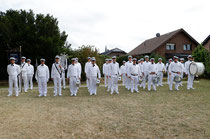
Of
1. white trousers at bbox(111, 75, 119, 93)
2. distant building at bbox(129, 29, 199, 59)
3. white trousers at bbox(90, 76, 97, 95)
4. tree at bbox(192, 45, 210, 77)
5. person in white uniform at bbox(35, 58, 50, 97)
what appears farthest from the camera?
distant building at bbox(129, 29, 199, 59)

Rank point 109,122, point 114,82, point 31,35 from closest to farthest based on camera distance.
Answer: point 109,122 < point 114,82 < point 31,35

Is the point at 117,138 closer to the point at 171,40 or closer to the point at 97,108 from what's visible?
the point at 97,108

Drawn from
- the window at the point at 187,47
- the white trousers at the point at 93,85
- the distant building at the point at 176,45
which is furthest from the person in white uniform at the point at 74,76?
the window at the point at 187,47

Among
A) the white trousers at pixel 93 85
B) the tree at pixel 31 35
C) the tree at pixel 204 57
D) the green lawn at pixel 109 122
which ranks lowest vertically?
the green lawn at pixel 109 122

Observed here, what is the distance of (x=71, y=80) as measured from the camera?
10.7 m

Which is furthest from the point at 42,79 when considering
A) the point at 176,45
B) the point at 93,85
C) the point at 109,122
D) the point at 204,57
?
the point at 176,45

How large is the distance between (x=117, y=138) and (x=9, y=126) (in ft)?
9.98

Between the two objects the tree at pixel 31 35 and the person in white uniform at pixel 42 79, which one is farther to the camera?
the tree at pixel 31 35

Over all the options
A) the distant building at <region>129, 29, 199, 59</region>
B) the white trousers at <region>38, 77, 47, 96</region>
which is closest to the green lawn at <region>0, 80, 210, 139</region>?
the white trousers at <region>38, 77, 47, 96</region>

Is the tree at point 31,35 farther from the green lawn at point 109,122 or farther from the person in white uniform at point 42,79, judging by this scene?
the green lawn at point 109,122

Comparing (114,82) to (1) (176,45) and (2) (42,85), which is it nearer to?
(2) (42,85)

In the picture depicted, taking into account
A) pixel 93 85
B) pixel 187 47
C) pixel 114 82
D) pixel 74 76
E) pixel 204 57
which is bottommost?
pixel 93 85

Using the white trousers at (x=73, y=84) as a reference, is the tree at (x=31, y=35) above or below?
above

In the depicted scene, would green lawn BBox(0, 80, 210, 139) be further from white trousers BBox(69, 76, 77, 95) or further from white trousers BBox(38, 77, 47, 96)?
white trousers BBox(38, 77, 47, 96)
